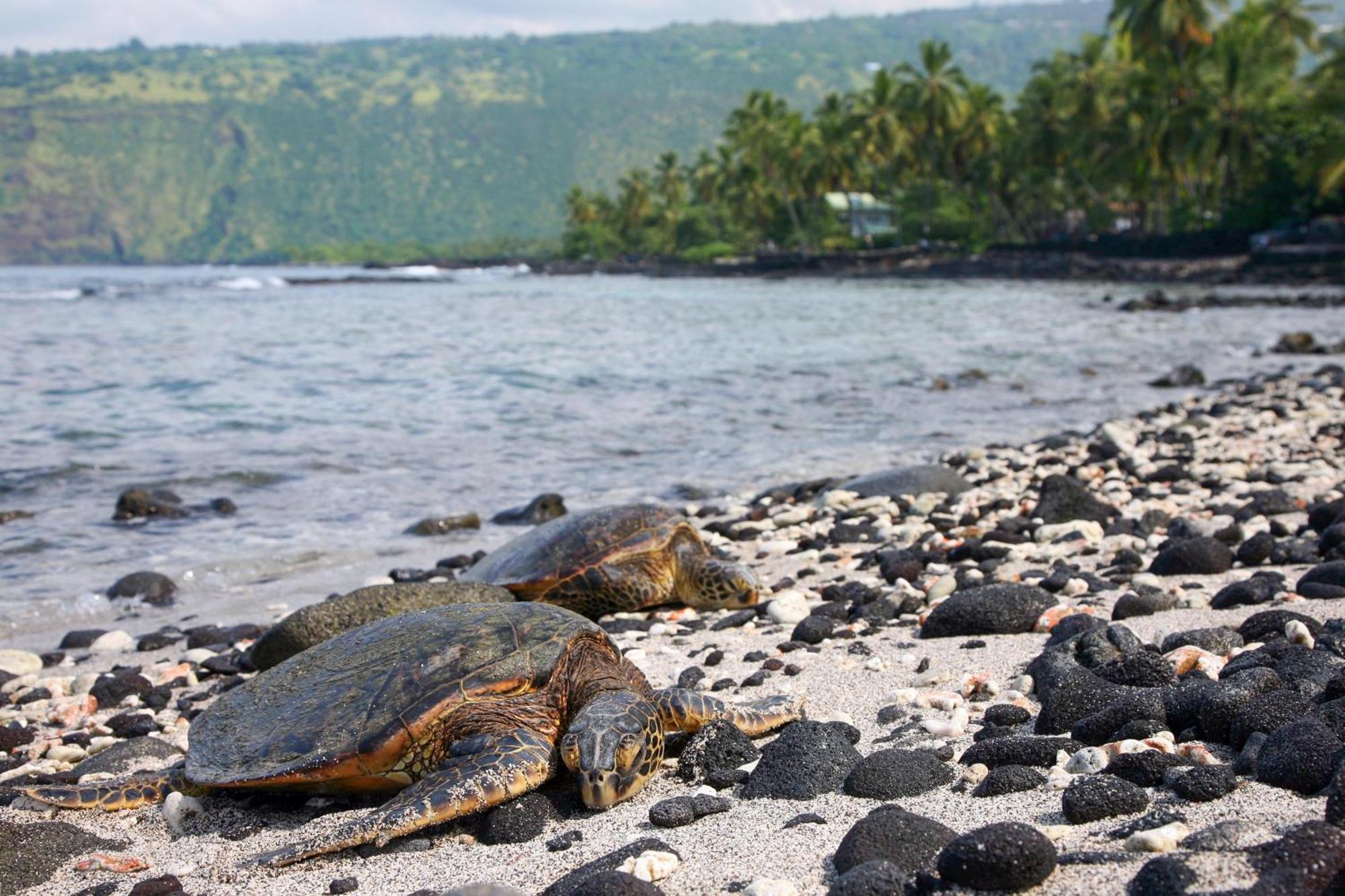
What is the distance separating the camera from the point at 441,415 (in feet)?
50.5

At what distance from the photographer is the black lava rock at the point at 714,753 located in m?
3.49

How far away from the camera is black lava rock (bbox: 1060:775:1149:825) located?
8.70 ft

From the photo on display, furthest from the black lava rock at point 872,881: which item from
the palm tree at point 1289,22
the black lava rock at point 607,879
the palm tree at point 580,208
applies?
the palm tree at point 580,208

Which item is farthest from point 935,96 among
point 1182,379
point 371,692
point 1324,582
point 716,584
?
point 371,692

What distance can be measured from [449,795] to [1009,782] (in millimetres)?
1615

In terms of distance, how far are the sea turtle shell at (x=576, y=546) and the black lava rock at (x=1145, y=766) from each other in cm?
367

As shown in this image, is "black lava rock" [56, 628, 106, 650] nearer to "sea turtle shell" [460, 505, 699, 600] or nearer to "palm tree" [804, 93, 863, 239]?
"sea turtle shell" [460, 505, 699, 600]

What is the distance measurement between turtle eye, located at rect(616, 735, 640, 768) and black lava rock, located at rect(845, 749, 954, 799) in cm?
64

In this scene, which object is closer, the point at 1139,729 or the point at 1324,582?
the point at 1139,729

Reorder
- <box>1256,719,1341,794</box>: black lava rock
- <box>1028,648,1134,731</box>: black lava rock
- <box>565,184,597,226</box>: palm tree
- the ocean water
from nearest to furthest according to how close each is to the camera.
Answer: <box>1256,719,1341,794</box>: black lava rock → <box>1028,648,1134,731</box>: black lava rock → the ocean water → <box>565,184,597,226</box>: palm tree

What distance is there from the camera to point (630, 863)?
2729 millimetres

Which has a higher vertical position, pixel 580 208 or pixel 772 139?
pixel 772 139

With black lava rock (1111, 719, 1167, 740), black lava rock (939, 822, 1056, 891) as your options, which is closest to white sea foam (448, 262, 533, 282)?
black lava rock (1111, 719, 1167, 740)

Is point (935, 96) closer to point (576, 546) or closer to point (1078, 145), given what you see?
point (1078, 145)
